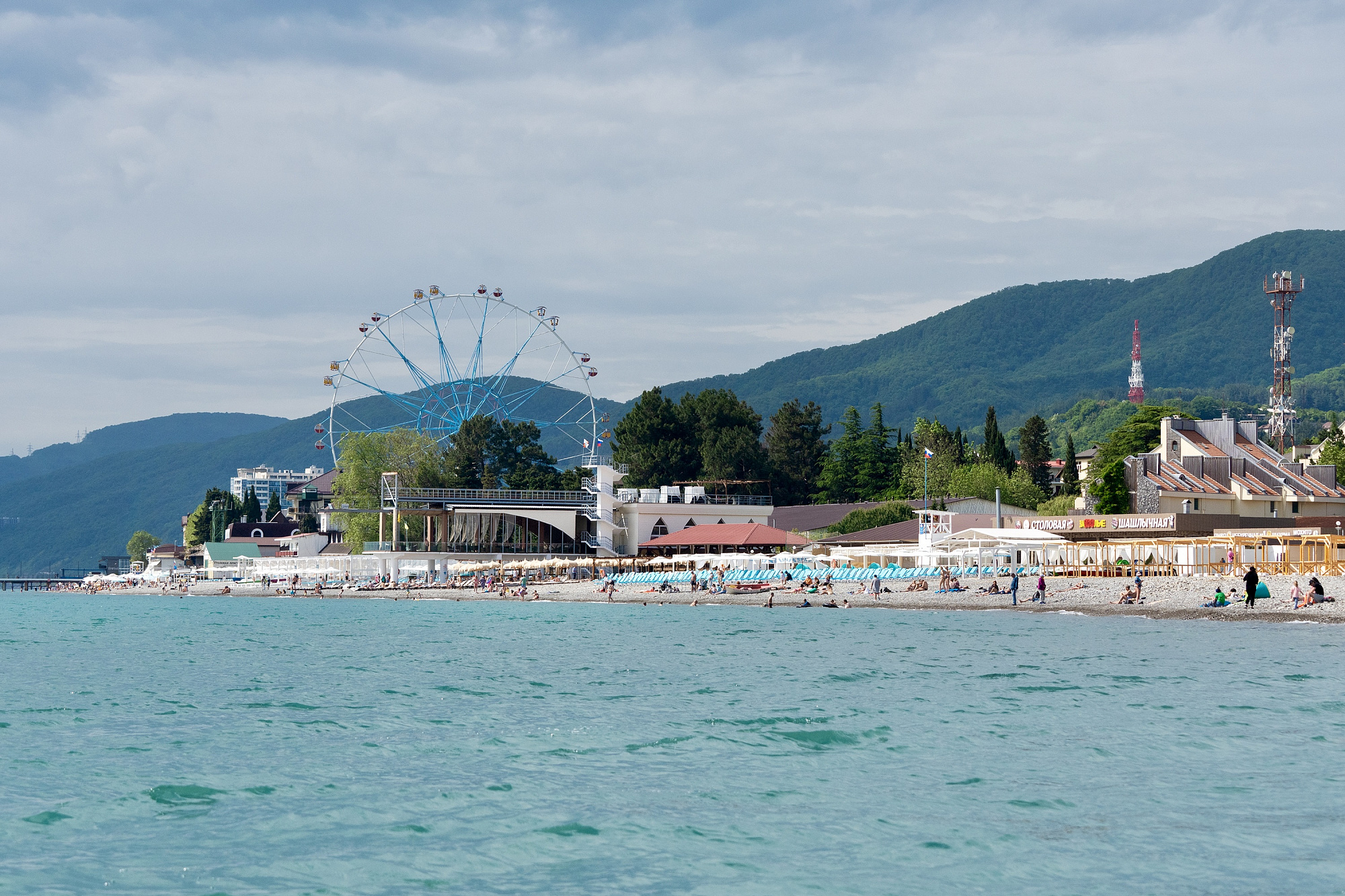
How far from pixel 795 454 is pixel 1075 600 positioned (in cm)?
5889

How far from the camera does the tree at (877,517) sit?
78188mm

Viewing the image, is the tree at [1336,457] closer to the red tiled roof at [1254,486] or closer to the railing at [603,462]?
the red tiled roof at [1254,486]

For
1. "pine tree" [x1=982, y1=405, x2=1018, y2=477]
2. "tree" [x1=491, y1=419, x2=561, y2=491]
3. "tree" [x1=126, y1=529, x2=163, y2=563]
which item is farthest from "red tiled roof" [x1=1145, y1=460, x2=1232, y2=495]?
"tree" [x1=126, y1=529, x2=163, y2=563]

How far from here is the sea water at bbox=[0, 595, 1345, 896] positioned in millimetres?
10938

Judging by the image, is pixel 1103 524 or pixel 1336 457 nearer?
pixel 1103 524

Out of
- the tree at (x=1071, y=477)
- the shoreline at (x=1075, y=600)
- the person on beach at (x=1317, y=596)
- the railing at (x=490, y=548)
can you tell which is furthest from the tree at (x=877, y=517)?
the person on beach at (x=1317, y=596)

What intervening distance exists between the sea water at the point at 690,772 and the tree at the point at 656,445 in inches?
2729

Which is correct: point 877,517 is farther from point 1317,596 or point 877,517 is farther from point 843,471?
point 1317,596

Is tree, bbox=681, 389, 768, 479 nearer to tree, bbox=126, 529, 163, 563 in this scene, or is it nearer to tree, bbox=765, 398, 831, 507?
tree, bbox=765, 398, 831, 507

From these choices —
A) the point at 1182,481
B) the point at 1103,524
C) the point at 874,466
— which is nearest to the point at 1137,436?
the point at 1182,481

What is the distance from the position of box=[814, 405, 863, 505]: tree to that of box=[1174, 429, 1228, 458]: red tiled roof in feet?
85.3

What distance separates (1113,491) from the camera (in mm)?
69000

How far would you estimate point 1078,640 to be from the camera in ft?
108

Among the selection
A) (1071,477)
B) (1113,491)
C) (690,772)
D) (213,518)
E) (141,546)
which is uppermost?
(1071,477)
